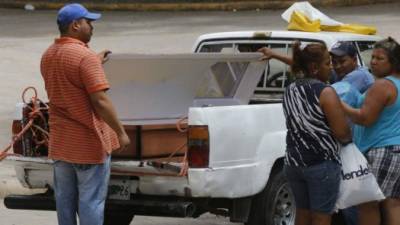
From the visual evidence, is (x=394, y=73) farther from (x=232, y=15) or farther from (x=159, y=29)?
(x=232, y=15)

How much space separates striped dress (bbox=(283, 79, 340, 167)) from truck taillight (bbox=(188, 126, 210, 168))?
32.6 inches

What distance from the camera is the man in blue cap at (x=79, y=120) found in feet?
18.8

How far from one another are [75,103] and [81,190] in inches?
21.9

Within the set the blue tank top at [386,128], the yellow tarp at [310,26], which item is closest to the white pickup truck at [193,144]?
the yellow tarp at [310,26]

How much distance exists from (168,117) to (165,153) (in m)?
0.94

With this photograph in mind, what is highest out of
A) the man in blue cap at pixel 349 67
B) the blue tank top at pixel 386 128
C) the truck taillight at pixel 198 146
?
the man in blue cap at pixel 349 67

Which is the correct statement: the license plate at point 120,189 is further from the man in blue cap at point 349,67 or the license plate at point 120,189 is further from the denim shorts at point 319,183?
the man in blue cap at point 349,67

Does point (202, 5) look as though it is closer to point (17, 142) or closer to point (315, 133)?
point (17, 142)

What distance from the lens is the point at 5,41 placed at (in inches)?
773

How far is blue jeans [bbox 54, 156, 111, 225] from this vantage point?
586cm

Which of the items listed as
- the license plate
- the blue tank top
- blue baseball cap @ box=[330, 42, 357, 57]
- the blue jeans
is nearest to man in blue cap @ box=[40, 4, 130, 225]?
the blue jeans

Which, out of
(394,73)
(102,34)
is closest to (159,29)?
(102,34)

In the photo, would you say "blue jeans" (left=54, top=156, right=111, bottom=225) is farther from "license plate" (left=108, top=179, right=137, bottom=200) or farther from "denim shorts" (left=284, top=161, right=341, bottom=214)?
"denim shorts" (left=284, top=161, right=341, bottom=214)

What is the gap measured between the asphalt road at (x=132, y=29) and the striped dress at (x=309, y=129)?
8290mm
